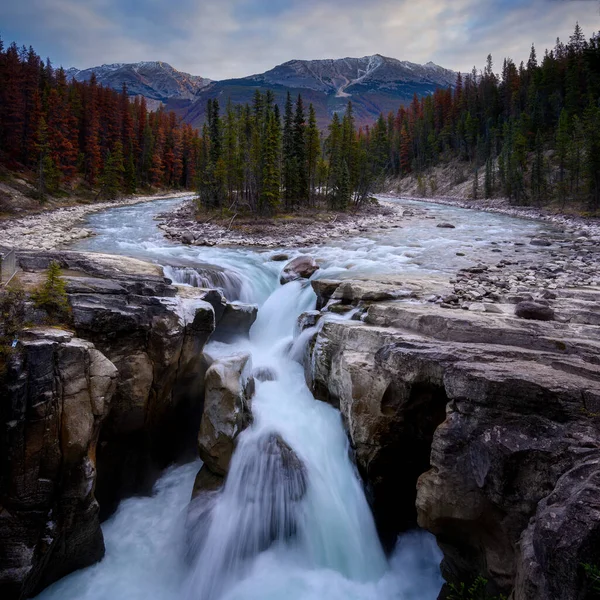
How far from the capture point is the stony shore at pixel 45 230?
73.4ft

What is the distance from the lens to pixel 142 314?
335 inches

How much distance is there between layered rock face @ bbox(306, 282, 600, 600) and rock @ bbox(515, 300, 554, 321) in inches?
11.0

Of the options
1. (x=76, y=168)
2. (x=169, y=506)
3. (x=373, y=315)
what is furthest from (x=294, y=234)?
(x=76, y=168)

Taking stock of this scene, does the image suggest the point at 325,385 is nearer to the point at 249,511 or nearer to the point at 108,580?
the point at 249,511

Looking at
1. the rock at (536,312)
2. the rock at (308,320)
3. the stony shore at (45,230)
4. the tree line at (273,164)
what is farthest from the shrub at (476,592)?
the tree line at (273,164)

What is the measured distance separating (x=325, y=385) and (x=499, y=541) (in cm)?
489

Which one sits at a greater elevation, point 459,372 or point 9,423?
point 459,372

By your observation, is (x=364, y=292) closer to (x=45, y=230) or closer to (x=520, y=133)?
(x=45, y=230)

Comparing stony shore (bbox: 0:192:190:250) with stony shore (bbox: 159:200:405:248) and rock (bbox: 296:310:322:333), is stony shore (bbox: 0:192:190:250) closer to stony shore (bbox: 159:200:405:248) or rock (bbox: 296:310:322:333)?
stony shore (bbox: 159:200:405:248)

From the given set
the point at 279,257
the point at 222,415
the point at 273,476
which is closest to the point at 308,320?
the point at 222,415

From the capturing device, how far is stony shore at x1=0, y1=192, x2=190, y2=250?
73.4 ft

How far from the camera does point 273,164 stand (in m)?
39.3

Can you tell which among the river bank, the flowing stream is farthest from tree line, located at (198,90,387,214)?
the flowing stream

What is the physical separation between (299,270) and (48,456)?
13616 mm
